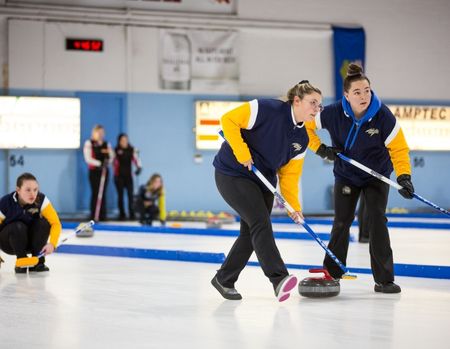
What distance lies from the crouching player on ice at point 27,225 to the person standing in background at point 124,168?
21.3 feet

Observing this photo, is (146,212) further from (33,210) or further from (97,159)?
(33,210)

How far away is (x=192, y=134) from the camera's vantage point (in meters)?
13.1

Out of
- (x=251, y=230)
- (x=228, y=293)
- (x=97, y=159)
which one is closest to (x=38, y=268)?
(x=228, y=293)

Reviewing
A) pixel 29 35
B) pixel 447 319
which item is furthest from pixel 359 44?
pixel 447 319

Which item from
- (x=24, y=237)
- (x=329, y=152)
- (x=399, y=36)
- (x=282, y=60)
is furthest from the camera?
(x=399, y=36)

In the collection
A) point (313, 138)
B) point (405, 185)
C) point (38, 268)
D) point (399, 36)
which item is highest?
point (399, 36)

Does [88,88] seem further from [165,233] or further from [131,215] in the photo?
[165,233]

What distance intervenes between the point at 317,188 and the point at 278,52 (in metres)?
2.12

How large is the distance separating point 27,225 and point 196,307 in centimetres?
192

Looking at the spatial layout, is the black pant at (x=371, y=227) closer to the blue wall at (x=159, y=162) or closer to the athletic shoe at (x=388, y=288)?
the athletic shoe at (x=388, y=288)

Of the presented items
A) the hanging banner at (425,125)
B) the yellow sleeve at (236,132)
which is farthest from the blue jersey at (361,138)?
the hanging banner at (425,125)

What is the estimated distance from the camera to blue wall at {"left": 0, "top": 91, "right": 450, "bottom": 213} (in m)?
12.5

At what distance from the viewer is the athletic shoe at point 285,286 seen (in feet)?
13.5

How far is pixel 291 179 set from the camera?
4445 mm
